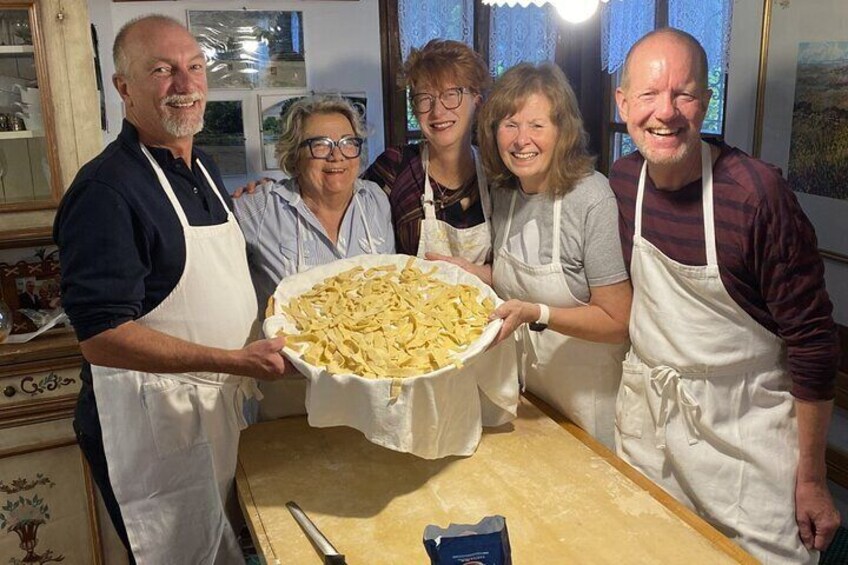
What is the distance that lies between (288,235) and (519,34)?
2432 millimetres

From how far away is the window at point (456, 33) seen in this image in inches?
142

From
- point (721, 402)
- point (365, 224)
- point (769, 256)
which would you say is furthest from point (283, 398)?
point (769, 256)

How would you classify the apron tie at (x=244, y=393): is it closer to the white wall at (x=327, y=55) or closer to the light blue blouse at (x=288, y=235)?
the light blue blouse at (x=288, y=235)

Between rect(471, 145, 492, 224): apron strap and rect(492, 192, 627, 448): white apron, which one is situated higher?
rect(471, 145, 492, 224): apron strap

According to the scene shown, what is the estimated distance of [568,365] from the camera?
185 centimetres

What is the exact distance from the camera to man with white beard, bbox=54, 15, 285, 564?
5.03 ft

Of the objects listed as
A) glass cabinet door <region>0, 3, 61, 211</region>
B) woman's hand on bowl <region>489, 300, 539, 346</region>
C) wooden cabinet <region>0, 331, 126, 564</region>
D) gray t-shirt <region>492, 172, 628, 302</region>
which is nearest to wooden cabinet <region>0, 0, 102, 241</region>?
glass cabinet door <region>0, 3, 61, 211</region>

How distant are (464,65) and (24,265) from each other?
171cm

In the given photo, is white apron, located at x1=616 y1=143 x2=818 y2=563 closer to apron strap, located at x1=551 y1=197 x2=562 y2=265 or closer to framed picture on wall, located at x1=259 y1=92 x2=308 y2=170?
apron strap, located at x1=551 y1=197 x2=562 y2=265

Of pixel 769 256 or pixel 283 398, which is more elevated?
pixel 769 256

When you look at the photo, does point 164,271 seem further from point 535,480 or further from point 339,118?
point 535,480

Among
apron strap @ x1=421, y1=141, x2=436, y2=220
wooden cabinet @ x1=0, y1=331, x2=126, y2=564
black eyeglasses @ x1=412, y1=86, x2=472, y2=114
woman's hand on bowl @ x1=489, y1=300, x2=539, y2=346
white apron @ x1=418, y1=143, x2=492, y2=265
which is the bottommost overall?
wooden cabinet @ x1=0, y1=331, x2=126, y2=564

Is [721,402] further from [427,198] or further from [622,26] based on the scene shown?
[622,26]

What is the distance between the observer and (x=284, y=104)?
3.52m
